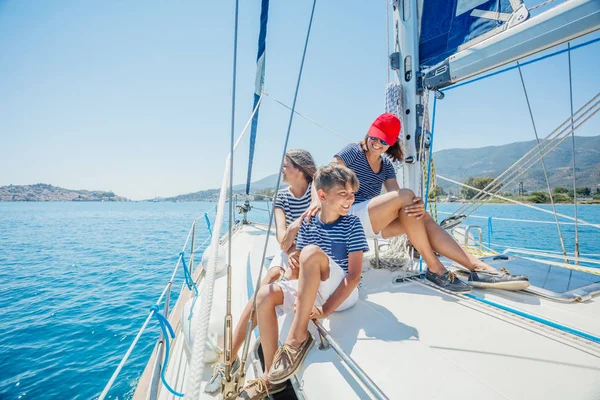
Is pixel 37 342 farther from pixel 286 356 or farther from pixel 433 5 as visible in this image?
pixel 433 5

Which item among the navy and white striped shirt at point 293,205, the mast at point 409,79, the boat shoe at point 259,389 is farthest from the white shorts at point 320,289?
the mast at point 409,79

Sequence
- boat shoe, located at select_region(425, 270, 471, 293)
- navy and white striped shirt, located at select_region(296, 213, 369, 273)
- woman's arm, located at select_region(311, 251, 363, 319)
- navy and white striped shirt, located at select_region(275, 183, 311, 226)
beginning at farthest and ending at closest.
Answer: navy and white striped shirt, located at select_region(275, 183, 311, 226) → boat shoe, located at select_region(425, 270, 471, 293) → navy and white striped shirt, located at select_region(296, 213, 369, 273) → woman's arm, located at select_region(311, 251, 363, 319)

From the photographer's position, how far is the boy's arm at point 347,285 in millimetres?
1499

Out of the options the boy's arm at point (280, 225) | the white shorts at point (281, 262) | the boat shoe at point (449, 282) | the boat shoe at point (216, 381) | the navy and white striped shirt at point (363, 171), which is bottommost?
the boat shoe at point (216, 381)

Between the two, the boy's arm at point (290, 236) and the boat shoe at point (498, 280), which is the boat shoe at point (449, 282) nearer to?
the boat shoe at point (498, 280)

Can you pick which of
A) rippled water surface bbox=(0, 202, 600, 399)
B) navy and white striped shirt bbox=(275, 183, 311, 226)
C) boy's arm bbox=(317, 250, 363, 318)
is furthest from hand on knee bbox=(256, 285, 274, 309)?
rippled water surface bbox=(0, 202, 600, 399)

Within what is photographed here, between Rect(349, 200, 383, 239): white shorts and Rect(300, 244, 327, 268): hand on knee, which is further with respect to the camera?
Rect(349, 200, 383, 239): white shorts

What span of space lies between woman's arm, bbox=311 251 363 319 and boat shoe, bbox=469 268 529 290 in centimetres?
94

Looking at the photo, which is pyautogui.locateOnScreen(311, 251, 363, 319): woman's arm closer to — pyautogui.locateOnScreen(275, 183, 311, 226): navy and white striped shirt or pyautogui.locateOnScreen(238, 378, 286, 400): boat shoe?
pyautogui.locateOnScreen(238, 378, 286, 400): boat shoe

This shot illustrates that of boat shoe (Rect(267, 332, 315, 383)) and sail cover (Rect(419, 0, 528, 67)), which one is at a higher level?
sail cover (Rect(419, 0, 528, 67))

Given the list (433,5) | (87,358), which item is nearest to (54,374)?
(87,358)

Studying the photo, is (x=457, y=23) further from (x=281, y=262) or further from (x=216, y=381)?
(x=216, y=381)

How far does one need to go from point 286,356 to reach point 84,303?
7.09 metres

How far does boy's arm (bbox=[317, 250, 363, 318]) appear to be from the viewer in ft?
4.92
